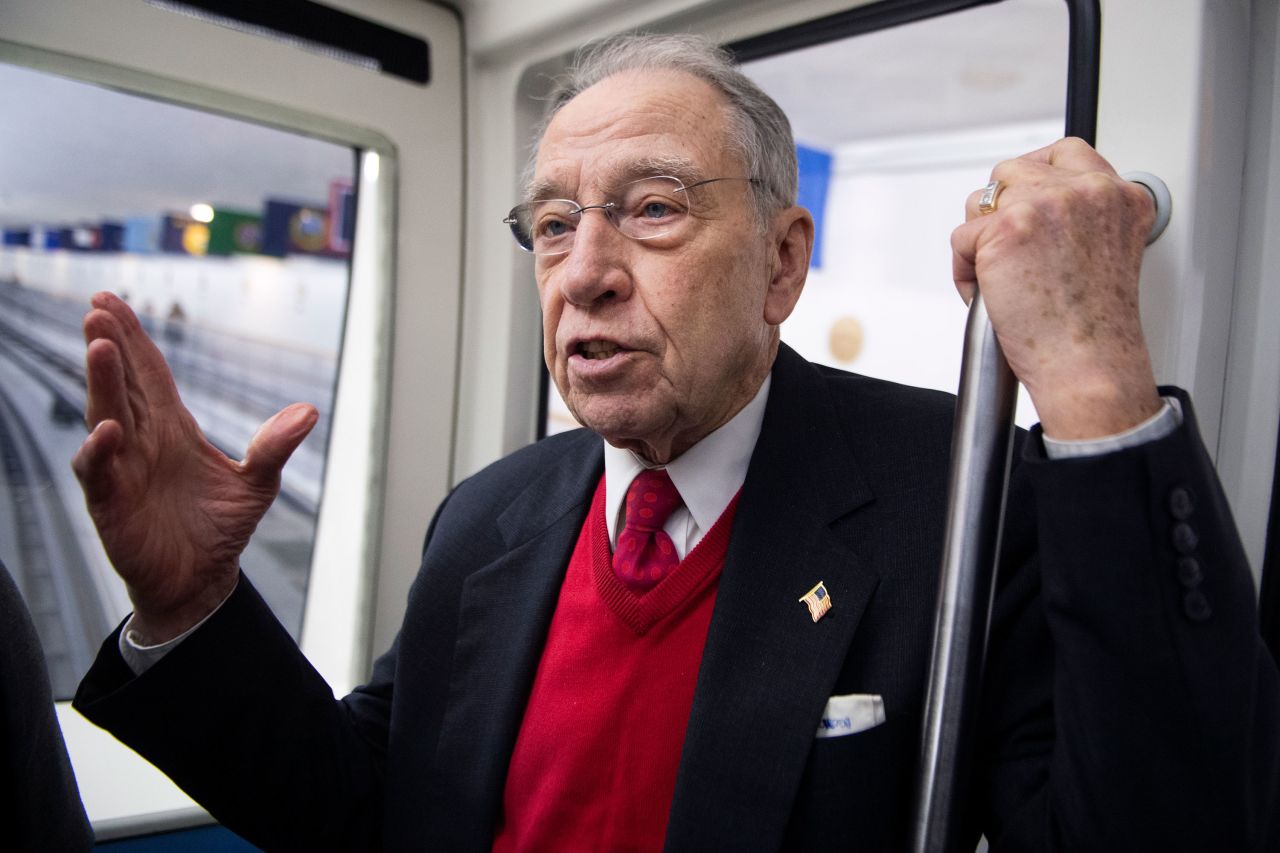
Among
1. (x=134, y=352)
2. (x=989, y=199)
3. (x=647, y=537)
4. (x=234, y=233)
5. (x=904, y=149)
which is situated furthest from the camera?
(x=234, y=233)

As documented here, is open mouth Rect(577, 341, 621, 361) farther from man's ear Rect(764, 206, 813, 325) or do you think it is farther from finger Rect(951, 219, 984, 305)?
finger Rect(951, 219, 984, 305)

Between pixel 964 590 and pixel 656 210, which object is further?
pixel 656 210

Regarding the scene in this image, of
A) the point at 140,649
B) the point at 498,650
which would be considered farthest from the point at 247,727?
the point at 498,650


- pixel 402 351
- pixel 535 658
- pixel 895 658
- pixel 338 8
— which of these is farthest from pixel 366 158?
pixel 895 658

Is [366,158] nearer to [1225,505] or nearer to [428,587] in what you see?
[428,587]

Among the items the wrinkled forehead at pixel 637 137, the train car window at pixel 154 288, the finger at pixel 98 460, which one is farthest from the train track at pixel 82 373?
the wrinkled forehead at pixel 637 137

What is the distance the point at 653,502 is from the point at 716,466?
0.11 meters

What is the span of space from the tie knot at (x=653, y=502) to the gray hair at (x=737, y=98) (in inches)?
17.2

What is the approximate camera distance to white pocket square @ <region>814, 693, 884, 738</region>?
3.67 feet

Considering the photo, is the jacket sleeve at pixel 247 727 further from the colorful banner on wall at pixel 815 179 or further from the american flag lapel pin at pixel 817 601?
the colorful banner on wall at pixel 815 179

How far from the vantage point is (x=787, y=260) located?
1.47 meters

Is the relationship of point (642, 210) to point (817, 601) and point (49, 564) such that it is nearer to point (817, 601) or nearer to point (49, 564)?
point (817, 601)

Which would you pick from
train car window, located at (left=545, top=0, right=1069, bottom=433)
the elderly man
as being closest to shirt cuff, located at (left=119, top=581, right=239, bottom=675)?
the elderly man

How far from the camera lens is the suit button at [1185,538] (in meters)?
0.82
